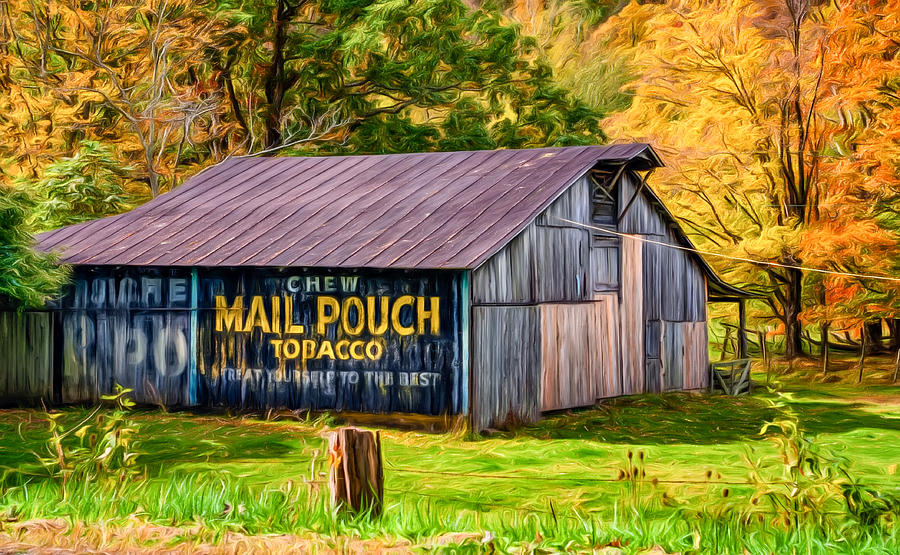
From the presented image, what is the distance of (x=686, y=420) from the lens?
21000 mm

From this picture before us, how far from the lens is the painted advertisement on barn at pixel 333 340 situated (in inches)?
754

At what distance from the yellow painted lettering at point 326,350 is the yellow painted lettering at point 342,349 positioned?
0.09 metres

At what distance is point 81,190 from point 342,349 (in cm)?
1288

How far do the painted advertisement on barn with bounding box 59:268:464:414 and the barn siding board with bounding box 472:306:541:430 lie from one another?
351mm

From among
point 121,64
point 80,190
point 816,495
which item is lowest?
point 816,495

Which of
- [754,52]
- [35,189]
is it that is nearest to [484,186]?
[754,52]

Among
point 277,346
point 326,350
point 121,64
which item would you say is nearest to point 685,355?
point 326,350

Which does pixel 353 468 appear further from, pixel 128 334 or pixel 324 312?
pixel 128 334

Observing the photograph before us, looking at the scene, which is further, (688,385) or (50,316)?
(688,385)

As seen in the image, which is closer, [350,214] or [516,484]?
[516,484]

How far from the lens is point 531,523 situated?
1017 centimetres

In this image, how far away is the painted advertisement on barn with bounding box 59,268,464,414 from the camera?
19266mm

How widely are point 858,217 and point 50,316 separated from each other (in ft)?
55.6

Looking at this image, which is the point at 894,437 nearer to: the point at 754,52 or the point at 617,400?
the point at 617,400
